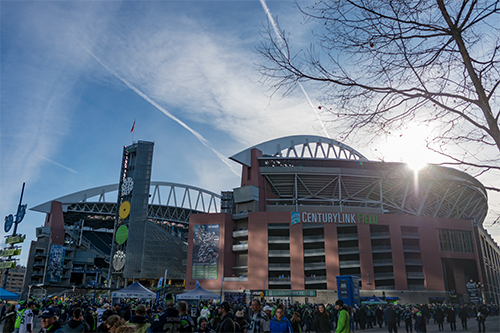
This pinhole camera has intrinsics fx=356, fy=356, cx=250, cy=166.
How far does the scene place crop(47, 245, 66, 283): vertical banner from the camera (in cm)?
7950

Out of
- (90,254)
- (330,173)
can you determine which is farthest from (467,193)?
(90,254)

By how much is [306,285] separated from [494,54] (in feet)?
185

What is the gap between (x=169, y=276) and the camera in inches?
2963

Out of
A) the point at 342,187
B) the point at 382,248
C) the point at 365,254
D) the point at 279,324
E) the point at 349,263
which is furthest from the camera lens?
the point at 342,187

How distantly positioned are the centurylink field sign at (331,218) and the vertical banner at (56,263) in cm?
5573

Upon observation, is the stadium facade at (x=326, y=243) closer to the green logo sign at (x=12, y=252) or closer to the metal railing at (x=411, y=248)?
the metal railing at (x=411, y=248)

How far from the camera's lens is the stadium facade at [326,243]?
192 feet

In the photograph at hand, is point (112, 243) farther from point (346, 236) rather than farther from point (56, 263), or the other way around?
point (346, 236)

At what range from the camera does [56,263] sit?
265ft

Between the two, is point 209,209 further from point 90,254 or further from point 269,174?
point 269,174

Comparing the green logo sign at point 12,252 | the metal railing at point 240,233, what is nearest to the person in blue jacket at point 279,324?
the metal railing at point 240,233

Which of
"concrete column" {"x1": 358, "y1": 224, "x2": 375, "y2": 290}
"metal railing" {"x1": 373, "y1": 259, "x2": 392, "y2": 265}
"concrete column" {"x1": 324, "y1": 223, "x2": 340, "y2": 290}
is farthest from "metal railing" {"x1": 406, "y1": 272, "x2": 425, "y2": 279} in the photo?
"concrete column" {"x1": 324, "y1": 223, "x2": 340, "y2": 290}

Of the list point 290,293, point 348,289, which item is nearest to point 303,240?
point 290,293

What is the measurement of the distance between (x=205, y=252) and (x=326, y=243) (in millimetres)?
21019
